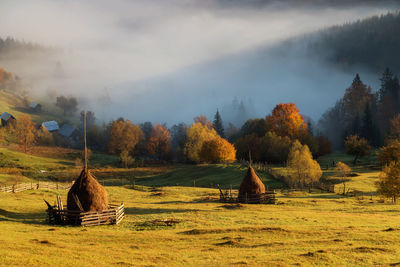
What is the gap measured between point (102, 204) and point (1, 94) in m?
173

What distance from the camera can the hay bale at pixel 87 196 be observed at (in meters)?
31.9

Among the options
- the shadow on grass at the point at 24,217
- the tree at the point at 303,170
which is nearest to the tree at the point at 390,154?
the tree at the point at 303,170

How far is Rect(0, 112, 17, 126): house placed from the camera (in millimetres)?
134250

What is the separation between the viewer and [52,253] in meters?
19.7

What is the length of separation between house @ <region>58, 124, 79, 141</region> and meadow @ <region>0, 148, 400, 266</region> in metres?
104

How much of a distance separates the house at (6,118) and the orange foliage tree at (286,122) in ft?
313

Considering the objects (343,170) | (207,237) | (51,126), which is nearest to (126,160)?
(343,170)

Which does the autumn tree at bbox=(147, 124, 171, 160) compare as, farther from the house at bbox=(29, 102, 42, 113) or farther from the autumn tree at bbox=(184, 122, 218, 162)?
the house at bbox=(29, 102, 42, 113)

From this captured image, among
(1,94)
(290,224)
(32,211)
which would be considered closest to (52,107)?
(1,94)

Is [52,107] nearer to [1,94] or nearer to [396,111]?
[1,94]

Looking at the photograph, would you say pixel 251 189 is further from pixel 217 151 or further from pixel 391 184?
pixel 217 151

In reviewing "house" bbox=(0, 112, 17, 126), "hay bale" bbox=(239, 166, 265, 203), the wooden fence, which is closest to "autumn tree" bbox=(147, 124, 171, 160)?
"house" bbox=(0, 112, 17, 126)

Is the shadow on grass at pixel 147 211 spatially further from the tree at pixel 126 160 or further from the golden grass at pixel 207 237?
the tree at pixel 126 160

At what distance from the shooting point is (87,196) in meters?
32.0
